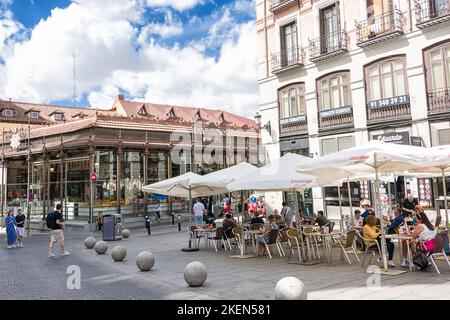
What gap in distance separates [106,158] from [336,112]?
15613 mm

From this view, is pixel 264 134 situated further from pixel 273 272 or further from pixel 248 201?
pixel 273 272

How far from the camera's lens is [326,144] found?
22.5 m

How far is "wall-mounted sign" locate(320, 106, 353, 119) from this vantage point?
21422mm

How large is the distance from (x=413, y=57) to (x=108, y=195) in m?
20.2

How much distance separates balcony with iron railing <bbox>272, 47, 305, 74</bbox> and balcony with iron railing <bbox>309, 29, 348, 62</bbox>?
2.53 feet

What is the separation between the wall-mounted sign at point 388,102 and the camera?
1907cm

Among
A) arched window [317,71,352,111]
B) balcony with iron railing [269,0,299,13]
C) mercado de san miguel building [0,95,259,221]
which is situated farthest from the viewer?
mercado de san miguel building [0,95,259,221]

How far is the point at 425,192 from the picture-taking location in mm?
18234

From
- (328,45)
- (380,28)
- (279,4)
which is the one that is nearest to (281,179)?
(380,28)

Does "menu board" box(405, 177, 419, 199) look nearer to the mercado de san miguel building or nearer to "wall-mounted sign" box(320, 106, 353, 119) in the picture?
"wall-mounted sign" box(320, 106, 353, 119)

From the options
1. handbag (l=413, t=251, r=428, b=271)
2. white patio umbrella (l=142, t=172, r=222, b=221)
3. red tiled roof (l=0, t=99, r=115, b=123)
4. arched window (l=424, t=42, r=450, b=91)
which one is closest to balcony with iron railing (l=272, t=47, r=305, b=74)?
arched window (l=424, t=42, r=450, b=91)

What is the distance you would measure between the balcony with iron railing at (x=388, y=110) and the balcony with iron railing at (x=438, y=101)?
0.95 metres

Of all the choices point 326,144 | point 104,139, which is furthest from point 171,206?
point 326,144

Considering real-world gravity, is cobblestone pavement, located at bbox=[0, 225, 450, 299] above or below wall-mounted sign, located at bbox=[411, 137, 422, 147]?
below
